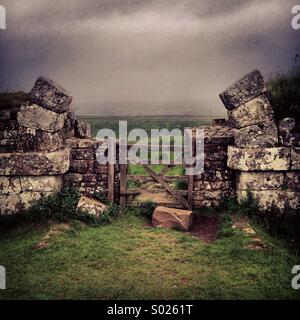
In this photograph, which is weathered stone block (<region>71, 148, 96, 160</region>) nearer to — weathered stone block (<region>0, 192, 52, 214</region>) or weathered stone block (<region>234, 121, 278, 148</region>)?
weathered stone block (<region>0, 192, 52, 214</region>)

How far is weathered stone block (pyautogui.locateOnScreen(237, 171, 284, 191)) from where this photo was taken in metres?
6.72

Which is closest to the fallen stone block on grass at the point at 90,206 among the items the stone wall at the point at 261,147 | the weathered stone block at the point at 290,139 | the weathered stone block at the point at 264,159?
the stone wall at the point at 261,147

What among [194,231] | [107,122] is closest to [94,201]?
[194,231]

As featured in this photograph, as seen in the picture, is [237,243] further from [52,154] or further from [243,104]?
[52,154]

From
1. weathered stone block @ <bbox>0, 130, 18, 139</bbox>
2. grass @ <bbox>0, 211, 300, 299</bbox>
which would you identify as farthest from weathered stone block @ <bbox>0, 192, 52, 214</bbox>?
weathered stone block @ <bbox>0, 130, 18, 139</bbox>

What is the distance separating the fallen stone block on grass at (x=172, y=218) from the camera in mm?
6552

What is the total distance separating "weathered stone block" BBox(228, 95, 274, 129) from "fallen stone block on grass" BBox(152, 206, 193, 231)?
77.0 inches

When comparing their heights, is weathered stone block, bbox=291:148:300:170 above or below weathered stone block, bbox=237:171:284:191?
above

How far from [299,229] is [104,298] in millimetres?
3828

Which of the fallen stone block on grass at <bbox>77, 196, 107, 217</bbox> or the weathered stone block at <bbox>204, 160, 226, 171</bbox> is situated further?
the weathered stone block at <bbox>204, 160, 226, 171</bbox>

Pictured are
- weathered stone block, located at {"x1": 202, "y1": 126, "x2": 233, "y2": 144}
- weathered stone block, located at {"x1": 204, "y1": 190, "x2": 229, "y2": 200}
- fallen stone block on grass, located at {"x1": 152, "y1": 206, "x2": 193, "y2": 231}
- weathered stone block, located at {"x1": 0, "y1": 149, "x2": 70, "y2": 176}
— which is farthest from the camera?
weathered stone block, located at {"x1": 204, "y1": 190, "x2": 229, "y2": 200}
